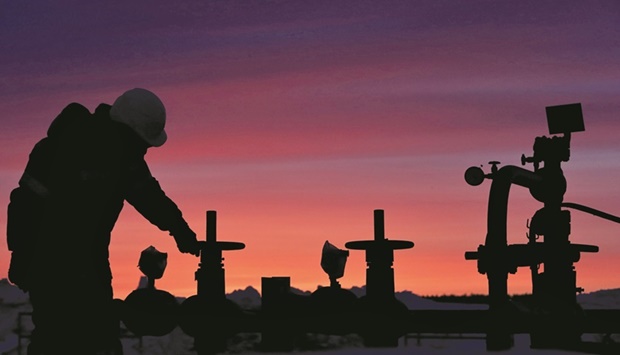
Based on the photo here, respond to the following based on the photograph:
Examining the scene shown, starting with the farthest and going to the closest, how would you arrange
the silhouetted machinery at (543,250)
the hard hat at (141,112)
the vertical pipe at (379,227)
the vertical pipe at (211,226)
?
the vertical pipe at (211,226), the vertical pipe at (379,227), the silhouetted machinery at (543,250), the hard hat at (141,112)

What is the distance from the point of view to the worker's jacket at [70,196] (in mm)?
8000

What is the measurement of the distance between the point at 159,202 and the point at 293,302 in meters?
2.88

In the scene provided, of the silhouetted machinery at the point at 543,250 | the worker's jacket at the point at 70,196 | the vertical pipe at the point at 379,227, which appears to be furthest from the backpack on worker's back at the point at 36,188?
the silhouetted machinery at the point at 543,250

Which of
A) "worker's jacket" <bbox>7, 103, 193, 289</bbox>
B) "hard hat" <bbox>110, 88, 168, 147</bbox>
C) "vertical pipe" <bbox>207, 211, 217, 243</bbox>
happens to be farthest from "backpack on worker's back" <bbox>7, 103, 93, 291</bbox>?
"vertical pipe" <bbox>207, 211, 217, 243</bbox>

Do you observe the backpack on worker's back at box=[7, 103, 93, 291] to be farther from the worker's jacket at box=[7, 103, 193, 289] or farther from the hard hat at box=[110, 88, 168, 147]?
the hard hat at box=[110, 88, 168, 147]

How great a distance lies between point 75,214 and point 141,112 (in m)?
0.98

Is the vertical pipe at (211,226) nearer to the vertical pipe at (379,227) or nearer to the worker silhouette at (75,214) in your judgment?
the vertical pipe at (379,227)

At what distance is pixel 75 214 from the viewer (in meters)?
8.10

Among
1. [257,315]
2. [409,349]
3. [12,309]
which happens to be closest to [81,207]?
[257,315]

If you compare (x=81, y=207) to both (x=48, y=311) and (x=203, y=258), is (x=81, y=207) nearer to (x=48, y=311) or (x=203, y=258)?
(x=48, y=311)

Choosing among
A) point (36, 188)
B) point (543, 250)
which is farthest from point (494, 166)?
point (36, 188)

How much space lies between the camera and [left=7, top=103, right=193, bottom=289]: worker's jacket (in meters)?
8.00

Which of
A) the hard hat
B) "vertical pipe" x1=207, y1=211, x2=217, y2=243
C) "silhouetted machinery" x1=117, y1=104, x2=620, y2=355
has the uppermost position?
the hard hat

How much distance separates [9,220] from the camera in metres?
8.12
